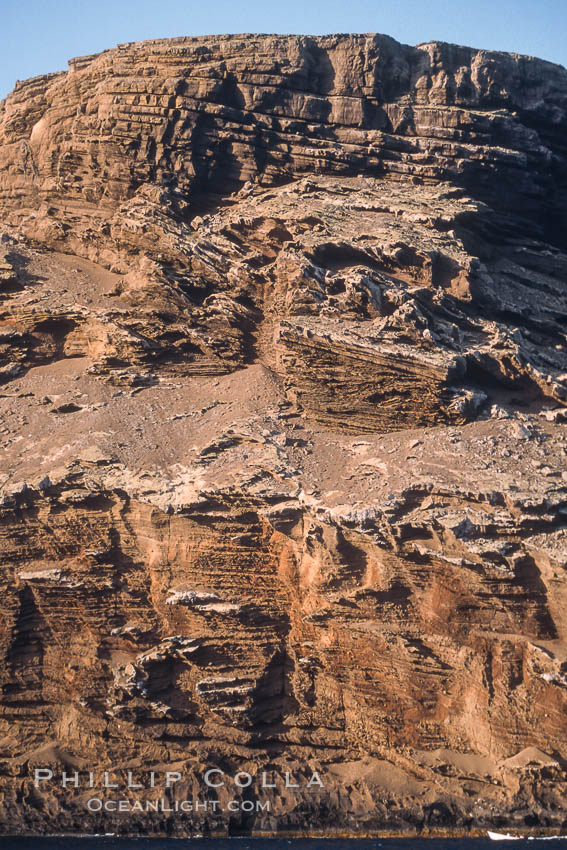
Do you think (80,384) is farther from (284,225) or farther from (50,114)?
(50,114)

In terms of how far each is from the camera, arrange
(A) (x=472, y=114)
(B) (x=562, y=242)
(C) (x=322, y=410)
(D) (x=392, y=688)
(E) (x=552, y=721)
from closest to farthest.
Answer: (E) (x=552, y=721) → (D) (x=392, y=688) → (C) (x=322, y=410) → (A) (x=472, y=114) → (B) (x=562, y=242)

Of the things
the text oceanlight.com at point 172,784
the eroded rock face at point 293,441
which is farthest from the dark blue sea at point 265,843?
the text oceanlight.com at point 172,784

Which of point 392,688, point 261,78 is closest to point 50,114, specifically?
point 261,78

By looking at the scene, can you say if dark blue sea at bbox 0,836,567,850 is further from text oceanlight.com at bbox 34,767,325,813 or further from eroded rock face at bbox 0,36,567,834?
text oceanlight.com at bbox 34,767,325,813

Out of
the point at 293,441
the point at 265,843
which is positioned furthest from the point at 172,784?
the point at 293,441

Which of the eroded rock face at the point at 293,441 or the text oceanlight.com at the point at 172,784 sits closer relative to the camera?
the eroded rock face at the point at 293,441

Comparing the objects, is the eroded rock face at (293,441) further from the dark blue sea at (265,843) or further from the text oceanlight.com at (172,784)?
the dark blue sea at (265,843)

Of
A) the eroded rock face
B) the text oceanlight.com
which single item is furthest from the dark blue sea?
the text oceanlight.com
